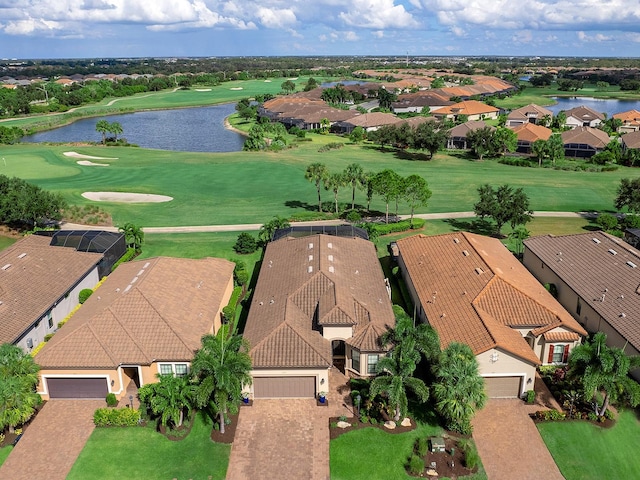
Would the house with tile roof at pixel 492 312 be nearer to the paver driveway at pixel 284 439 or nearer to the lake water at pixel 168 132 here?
the paver driveway at pixel 284 439

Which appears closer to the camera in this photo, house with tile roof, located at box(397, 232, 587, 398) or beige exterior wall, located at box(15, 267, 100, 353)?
house with tile roof, located at box(397, 232, 587, 398)

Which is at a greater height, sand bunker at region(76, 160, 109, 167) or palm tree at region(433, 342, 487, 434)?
palm tree at region(433, 342, 487, 434)

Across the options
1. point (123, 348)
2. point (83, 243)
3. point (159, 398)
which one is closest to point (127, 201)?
point (83, 243)

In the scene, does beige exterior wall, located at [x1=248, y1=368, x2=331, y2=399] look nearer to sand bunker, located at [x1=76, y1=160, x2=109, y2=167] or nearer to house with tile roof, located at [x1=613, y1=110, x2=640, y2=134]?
sand bunker, located at [x1=76, y1=160, x2=109, y2=167]

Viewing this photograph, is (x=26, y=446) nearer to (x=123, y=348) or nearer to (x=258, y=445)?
(x=123, y=348)

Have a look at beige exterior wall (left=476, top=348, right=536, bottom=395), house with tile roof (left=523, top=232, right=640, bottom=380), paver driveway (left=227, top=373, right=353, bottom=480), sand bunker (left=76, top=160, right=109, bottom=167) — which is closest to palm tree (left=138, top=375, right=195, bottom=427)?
paver driveway (left=227, top=373, right=353, bottom=480)

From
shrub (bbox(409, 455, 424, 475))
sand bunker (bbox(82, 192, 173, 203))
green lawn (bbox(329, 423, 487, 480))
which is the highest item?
sand bunker (bbox(82, 192, 173, 203))

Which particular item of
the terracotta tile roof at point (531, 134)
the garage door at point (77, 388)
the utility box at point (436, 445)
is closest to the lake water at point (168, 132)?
the terracotta tile roof at point (531, 134)
